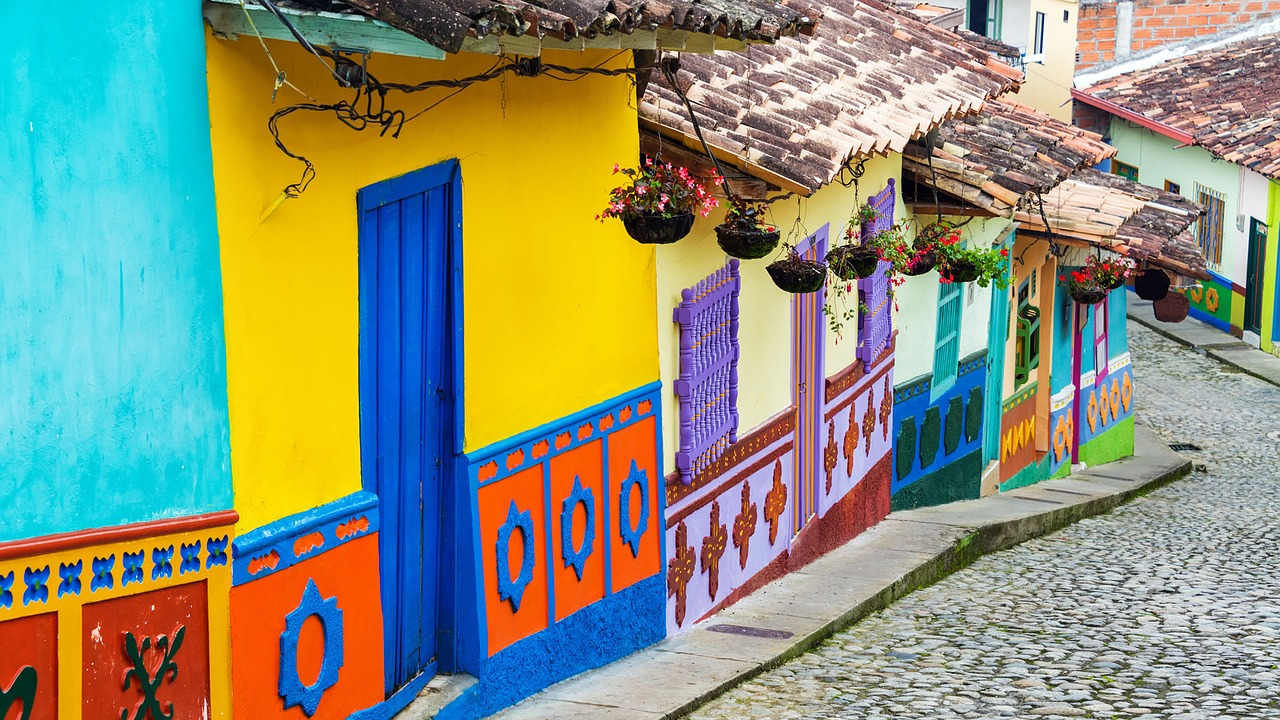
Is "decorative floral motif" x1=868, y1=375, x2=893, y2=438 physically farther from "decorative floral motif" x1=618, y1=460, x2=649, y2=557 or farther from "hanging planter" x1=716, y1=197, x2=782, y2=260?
"decorative floral motif" x1=618, y1=460, x2=649, y2=557

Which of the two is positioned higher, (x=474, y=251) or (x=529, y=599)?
(x=474, y=251)

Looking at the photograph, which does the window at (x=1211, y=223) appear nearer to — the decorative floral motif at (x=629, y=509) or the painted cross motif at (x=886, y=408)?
the painted cross motif at (x=886, y=408)

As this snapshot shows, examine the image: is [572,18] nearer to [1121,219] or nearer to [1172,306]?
[1121,219]

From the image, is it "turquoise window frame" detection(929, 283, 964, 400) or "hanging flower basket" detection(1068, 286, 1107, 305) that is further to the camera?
"hanging flower basket" detection(1068, 286, 1107, 305)

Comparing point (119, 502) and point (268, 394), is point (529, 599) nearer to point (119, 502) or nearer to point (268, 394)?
point (268, 394)

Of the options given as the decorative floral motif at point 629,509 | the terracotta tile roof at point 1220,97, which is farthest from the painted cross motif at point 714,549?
the terracotta tile roof at point 1220,97

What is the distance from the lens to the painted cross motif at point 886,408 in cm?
1266

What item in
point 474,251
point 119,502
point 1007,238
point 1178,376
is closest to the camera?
point 119,502

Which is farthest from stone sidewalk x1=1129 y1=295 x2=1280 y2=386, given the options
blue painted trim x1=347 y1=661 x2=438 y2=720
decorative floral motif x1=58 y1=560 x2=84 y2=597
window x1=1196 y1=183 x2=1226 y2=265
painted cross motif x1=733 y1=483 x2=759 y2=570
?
decorative floral motif x1=58 y1=560 x2=84 y2=597

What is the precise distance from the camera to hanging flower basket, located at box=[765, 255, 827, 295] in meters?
8.89

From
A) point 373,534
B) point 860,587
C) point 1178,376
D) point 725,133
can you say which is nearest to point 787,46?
point 725,133

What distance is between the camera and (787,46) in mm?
11195

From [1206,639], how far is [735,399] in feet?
9.61

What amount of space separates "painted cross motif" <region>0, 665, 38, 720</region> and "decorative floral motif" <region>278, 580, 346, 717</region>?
0.98 metres
